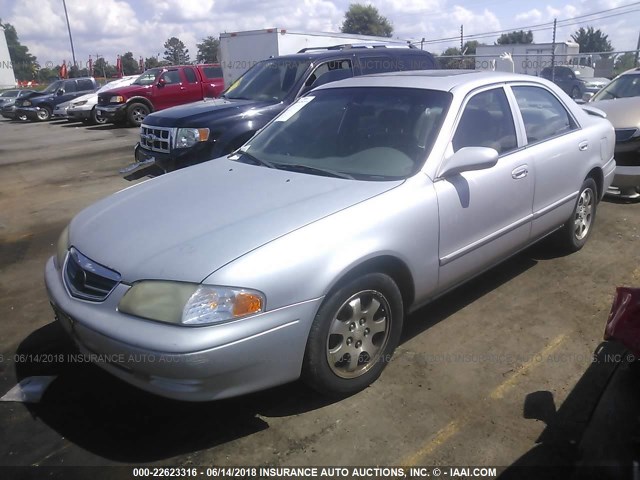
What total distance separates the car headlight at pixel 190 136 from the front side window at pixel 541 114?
3.71 m

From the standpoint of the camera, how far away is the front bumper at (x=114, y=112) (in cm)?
1695

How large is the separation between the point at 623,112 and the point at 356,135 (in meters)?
4.88

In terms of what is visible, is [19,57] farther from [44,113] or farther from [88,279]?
[88,279]

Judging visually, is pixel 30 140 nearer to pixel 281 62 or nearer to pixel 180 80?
pixel 180 80

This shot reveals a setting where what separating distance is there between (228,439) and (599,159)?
402cm

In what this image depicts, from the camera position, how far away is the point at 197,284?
95.1 inches

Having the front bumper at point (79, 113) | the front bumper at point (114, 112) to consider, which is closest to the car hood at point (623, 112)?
the front bumper at point (114, 112)

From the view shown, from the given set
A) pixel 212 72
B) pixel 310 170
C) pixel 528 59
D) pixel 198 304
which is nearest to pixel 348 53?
pixel 310 170

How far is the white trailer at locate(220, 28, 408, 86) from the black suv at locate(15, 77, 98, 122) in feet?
26.6

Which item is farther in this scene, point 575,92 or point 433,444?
point 575,92

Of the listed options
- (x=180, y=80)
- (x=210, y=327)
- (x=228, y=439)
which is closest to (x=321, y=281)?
(x=210, y=327)

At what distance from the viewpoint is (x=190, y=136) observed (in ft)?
21.4

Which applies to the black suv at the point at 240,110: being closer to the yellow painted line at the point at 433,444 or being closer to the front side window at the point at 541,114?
the front side window at the point at 541,114

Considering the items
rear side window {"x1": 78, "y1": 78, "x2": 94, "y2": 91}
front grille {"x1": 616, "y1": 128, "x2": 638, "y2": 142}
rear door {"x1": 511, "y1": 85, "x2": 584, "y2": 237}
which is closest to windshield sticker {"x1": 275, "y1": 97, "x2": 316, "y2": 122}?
rear door {"x1": 511, "y1": 85, "x2": 584, "y2": 237}
